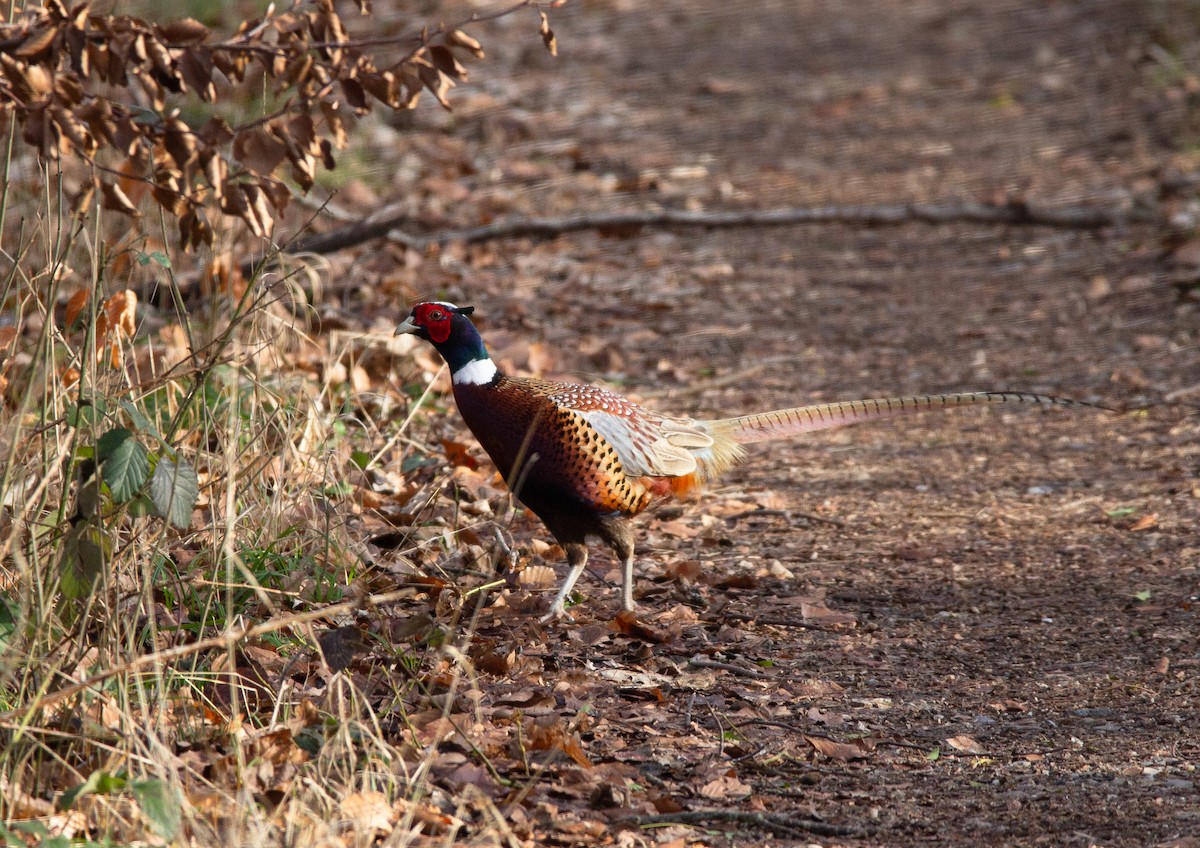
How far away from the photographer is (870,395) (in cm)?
587

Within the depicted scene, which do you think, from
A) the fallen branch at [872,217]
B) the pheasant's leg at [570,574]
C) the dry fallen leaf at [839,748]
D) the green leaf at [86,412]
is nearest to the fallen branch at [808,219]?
the fallen branch at [872,217]

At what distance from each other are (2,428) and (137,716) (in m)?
0.86

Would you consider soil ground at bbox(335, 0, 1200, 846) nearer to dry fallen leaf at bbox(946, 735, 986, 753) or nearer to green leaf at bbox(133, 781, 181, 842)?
dry fallen leaf at bbox(946, 735, 986, 753)

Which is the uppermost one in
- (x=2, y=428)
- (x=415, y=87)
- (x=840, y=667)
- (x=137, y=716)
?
(x=415, y=87)

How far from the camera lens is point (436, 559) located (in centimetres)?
415

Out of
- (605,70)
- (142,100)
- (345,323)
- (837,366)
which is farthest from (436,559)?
(605,70)

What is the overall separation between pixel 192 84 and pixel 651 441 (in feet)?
5.62

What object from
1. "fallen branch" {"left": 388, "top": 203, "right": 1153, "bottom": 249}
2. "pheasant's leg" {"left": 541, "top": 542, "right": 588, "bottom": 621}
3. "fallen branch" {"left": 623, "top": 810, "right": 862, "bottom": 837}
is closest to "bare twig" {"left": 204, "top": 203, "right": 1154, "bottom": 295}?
"fallen branch" {"left": 388, "top": 203, "right": 1153, "bottom": 249}

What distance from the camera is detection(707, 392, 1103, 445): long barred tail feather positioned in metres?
4.14

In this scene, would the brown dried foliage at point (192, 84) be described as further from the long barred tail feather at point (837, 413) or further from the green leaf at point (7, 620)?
the long barred tail feather at point (837, 413)

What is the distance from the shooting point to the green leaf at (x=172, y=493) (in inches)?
109

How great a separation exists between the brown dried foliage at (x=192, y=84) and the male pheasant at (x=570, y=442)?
884mm

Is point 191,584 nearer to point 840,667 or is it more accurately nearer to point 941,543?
point 840,667

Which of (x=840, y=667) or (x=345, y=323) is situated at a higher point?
(x=345, y=323)
